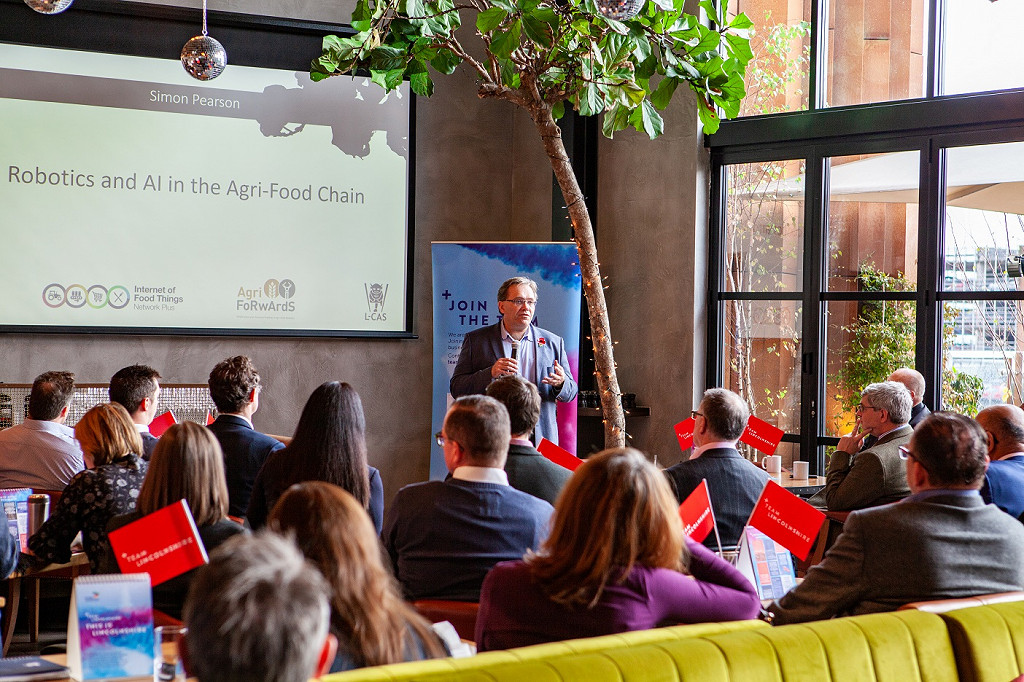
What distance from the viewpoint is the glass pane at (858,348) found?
6301 millimetres

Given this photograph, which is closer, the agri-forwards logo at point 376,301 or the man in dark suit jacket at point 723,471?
the man in dark suit jacket at point 723,471

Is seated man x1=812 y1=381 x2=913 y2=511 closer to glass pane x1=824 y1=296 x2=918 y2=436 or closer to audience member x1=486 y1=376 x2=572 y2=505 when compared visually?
audience member x1=486 y1=376 x2=572 y2=505

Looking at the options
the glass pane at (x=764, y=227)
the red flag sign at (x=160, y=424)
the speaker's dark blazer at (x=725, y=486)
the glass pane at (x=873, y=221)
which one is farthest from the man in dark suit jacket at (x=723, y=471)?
the glass pane at (x=764, y=227)

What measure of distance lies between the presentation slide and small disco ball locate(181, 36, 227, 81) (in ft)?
4.90

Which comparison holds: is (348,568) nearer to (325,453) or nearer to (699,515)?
(699,515)

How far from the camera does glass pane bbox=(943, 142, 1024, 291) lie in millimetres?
5867

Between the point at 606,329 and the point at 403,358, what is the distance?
3139 mm

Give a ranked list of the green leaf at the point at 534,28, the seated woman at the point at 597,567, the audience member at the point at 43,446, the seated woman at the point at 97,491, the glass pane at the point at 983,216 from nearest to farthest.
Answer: the seated woman at the point at 597,567, the seated woman at the point at 97,491, the green leaf at the point at 534,28, the audience member at the point at 43,446, the glass pane at the point at 983,216

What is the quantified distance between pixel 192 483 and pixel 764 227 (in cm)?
504

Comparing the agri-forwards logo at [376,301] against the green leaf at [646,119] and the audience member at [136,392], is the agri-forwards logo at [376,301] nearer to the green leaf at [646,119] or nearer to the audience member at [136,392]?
the audience member at [136,392]

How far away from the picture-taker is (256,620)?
1.03m

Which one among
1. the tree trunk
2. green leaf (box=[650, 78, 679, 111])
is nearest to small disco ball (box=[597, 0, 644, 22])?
green leaf (box=[650, 78, 679, 111])

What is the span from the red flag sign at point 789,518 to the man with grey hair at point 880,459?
1.88 meters

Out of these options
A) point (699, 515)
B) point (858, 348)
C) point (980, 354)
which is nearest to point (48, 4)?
point (699, 515)
